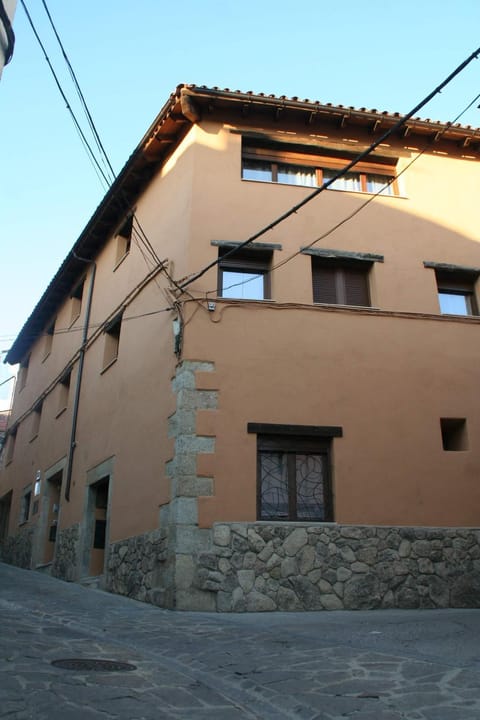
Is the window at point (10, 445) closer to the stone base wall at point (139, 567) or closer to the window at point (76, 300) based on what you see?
the window at point (76, 300)

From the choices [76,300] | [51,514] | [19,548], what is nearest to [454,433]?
[51,514]

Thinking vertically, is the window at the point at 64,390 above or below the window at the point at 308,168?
below

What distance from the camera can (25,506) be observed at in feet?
59.4

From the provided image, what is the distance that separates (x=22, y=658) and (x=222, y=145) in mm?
9148

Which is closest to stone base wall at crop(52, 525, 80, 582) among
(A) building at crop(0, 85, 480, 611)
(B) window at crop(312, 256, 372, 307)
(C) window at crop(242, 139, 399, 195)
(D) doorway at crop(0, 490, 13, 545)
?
(A) building at crop(0, 85, 480, 611)

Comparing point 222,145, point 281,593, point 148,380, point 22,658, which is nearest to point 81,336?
point 148,380

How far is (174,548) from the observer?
347 inches

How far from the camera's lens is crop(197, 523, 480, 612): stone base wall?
343 inches

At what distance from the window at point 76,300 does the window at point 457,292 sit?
9.26 meters

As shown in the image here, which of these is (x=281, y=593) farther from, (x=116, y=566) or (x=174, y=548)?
(x=116, y=566)

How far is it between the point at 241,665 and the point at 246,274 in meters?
6.79

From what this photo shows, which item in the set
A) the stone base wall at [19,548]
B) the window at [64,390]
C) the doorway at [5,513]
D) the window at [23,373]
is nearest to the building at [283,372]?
the window at [64,390]

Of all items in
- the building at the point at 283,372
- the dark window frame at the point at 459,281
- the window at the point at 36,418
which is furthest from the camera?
the window at the point at 36,418

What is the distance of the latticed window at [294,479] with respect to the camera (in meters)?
9.34
